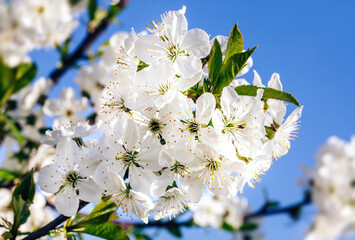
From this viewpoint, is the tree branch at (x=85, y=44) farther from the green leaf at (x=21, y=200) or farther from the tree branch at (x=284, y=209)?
the tree branch at (x=284, y=209)

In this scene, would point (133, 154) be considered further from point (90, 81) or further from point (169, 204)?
point (90, 81)

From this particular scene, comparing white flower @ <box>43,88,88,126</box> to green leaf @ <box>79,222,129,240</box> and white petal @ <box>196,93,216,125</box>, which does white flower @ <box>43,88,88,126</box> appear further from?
white petal @ <box>196,93,216,125</box>

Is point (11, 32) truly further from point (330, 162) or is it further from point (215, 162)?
point (330, 162)

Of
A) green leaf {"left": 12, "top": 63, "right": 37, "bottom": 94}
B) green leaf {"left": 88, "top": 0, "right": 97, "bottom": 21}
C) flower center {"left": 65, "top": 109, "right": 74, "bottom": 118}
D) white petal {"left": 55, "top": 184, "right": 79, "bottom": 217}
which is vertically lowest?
white petal {"left": 55, "top": 184, "right": 79, "bottom": 217}

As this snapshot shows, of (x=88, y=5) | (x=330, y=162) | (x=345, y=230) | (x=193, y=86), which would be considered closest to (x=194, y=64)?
(x=193, y=86)

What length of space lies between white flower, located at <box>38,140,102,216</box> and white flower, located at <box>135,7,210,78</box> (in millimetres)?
319

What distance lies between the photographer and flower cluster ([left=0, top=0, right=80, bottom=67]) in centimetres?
211

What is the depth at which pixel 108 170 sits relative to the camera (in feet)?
2.33

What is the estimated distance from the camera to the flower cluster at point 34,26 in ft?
6.91

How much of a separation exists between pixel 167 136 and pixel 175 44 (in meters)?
0.27

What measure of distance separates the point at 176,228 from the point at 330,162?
233 centimetres

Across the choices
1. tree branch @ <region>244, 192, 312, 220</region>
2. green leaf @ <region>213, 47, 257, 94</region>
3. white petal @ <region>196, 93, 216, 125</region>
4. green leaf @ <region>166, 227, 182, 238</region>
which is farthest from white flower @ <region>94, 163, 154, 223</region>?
tree branch @ <region>244, 192, 312, 220</region>

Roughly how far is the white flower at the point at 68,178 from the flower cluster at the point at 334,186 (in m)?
2.88

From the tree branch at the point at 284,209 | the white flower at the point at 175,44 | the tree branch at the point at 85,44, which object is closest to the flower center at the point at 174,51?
the white flower at the point at 175,44
